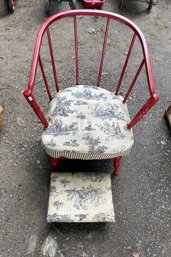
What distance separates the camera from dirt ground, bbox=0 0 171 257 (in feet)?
4.59

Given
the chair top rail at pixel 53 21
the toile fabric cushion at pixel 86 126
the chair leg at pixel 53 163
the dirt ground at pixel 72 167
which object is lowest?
the dirt ground at pixel 72 167

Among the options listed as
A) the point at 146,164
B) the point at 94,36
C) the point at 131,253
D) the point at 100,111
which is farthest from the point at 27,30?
the point at 131,253

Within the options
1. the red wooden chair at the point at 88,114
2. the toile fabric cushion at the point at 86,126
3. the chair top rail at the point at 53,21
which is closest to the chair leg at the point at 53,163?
the red wooden chair at the point at 88,114

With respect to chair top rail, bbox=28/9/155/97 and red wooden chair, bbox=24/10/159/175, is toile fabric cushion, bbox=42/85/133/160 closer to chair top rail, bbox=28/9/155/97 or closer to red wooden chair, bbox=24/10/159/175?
red wooden chair, bbox=24/10/159/175

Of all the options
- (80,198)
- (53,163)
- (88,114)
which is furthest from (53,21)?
(80,198)

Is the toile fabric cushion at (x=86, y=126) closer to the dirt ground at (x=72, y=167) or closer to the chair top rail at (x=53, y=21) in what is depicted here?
the chair top rail at (x=53, y=21)

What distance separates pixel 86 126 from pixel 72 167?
0.42 metres

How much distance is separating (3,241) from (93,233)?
0.47 meters

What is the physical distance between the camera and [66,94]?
4.62 ft

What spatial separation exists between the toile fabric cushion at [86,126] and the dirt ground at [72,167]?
407 millimetres

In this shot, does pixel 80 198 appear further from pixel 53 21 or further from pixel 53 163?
pixel 53 21

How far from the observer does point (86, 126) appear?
51.4 inches

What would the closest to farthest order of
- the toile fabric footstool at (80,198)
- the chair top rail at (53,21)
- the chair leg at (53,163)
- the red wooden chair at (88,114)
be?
the chair top rail at (53,21), the red wooden chair at (88,114), the toile fabric footstool at (80,198), the chair leg at (53,163)

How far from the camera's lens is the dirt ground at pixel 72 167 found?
4.59 ft
